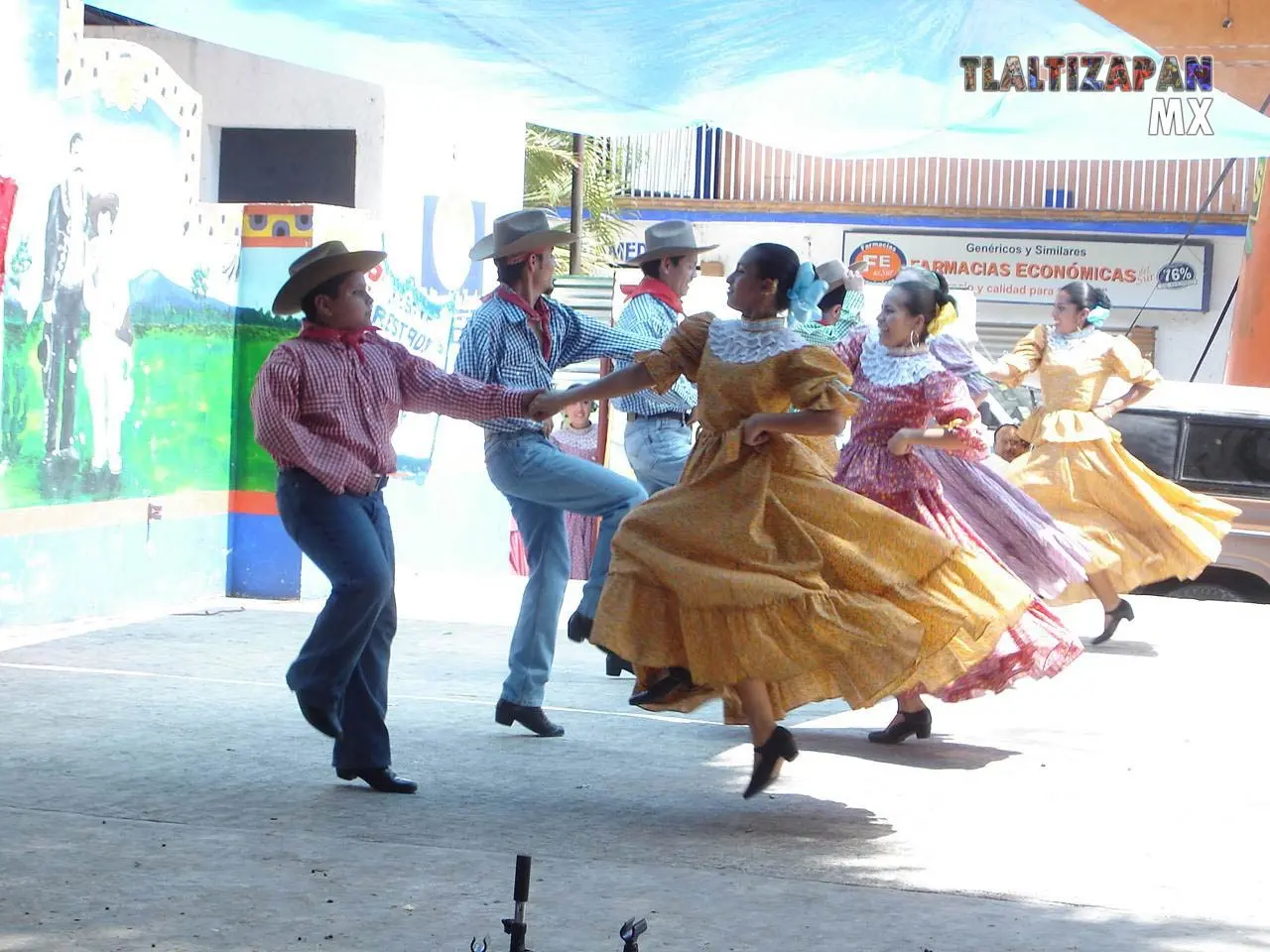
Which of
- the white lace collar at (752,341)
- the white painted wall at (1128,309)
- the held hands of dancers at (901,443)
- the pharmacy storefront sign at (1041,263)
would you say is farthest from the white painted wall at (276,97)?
the pharmacy storefront sign at (1041,263)

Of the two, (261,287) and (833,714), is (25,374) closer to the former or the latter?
(261,287)

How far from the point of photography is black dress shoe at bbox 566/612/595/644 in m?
7.75

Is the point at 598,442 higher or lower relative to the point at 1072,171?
lower

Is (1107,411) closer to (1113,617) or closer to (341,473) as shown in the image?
(1113,617)

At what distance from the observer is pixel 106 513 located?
9789mm

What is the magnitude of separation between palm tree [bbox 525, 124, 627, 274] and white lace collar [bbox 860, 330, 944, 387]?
1568cm

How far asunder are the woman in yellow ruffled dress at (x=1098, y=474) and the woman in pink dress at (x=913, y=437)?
3.31 m

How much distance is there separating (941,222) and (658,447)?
2495 centimetres

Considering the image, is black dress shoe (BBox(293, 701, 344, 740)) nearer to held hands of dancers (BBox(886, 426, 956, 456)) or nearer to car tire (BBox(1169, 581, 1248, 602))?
held hands of dancers (BBox(886, 426, 956, 456))

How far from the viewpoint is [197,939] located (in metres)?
4.43

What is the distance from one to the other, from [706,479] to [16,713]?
Result: 312 centimetres

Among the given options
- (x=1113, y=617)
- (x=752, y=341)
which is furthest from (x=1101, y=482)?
(x=752, y=341)

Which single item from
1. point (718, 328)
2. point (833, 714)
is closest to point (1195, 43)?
point (833, 714)

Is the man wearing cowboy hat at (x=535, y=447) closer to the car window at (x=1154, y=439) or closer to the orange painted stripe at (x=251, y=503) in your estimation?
the orange painted stripe at (x=251, y=503)
